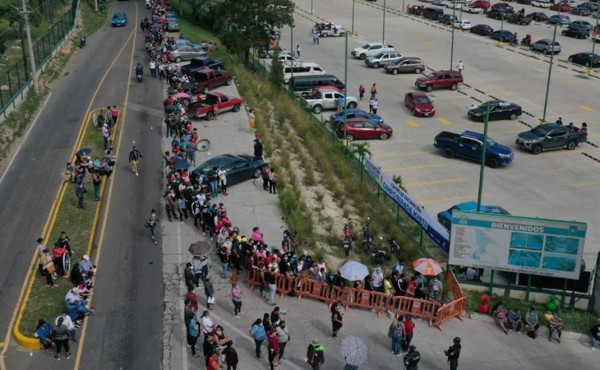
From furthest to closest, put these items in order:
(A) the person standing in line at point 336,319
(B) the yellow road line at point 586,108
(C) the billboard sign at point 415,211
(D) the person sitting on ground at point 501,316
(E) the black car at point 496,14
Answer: (E) the black car at point 496,14 < (B) the yellow road line at point 586,108 < (C) the billboard sign at point 415,211 < (D) the person sitting on ground at point 501,316 < (A) the person standing in line at point 336,319

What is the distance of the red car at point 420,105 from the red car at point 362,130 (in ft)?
18.6

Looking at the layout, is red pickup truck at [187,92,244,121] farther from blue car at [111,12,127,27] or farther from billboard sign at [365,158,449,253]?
blue car at [111,12,127,27]

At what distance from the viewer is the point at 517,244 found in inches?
920

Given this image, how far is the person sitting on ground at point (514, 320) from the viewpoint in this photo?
867 inches

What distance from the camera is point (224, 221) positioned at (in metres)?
24.5

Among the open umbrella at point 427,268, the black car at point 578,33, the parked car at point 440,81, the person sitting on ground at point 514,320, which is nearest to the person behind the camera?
the person sitting on ground at point 514,320

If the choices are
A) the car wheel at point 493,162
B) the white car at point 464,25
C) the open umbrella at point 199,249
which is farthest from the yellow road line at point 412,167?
the white car at point 464,25

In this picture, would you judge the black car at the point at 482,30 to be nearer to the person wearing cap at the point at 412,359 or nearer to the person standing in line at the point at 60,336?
the person wearing cap at the point at 412,359

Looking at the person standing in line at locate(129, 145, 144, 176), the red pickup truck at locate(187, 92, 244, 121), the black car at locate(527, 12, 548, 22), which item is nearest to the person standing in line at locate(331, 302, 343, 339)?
the person standing in line at locate(129, 145, 144, 176)

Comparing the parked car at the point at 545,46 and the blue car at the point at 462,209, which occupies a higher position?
the parked car at the point at 545,46

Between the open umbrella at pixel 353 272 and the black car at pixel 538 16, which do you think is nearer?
the open umbrella at pixel 353 272

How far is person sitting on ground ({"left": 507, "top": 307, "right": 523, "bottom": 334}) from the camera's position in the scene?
22016mm

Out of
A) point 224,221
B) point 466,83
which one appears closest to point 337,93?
point 466,83

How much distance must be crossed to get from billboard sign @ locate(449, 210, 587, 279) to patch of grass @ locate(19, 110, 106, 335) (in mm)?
12985
